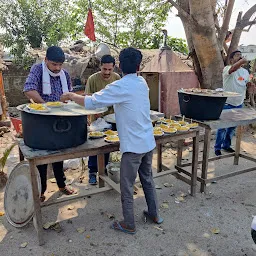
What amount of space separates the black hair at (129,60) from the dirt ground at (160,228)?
1831 mm

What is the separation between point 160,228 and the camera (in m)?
3.19

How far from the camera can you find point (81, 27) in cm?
1798

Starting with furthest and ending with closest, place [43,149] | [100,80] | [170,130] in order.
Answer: [100,80]
[170,130]
[43,149]

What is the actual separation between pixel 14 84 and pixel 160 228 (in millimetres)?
10404

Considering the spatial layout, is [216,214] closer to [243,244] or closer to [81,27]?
[243,244]

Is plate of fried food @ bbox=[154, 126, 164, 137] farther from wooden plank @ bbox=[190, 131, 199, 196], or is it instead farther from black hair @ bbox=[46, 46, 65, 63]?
black hair @ bbox=[46, 46, 65, 63]

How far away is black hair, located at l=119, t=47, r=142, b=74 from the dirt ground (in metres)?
1.83

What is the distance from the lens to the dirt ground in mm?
2824

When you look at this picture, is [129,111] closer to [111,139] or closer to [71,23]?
[111,139]

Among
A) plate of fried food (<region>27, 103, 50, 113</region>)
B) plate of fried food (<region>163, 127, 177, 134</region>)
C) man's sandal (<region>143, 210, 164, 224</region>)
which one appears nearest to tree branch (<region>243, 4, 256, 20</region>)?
plate of fried food (<region>163, 127, 177, 134</region>)

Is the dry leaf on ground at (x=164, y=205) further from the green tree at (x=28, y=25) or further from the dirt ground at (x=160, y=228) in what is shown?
the green tree at (x=28, y=25)

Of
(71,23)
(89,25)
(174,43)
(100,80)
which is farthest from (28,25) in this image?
(100,80)

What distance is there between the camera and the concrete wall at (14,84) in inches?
452

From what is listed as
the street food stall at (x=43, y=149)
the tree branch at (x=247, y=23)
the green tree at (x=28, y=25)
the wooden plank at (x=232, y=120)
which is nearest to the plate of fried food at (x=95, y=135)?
the street food stall at (x=43, y=149)
